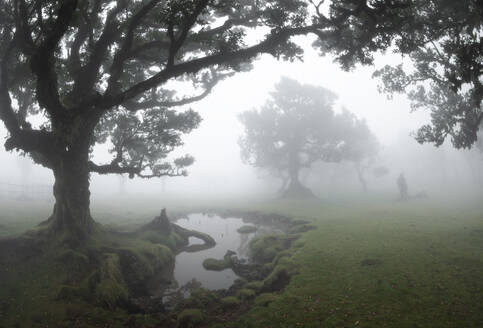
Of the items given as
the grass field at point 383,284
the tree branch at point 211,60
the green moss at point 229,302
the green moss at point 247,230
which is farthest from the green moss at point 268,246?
the tree branch at point 211,60

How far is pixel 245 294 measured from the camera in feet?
40.4

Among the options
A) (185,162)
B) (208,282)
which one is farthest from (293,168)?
(208,282)

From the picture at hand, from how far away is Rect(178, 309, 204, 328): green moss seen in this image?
1009cm

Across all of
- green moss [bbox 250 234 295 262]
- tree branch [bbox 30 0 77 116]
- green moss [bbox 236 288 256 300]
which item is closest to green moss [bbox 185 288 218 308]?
green moss [bbox 236 288 256 300]

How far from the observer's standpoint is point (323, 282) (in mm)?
12078

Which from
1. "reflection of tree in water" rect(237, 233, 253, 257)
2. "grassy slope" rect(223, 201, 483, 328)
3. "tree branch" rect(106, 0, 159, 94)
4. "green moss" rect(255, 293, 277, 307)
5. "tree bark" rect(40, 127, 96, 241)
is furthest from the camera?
"reflection of tree in water" rect(237, 233, 253, 257)

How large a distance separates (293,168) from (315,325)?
47642mm

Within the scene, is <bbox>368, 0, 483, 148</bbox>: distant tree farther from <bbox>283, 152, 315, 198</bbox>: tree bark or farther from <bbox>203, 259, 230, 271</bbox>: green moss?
<bbox>283, 152, 315, 198</bbox>: tree bark

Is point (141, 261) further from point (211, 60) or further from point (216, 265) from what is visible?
point (211, 60)

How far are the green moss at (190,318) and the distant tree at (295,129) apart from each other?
146 ft

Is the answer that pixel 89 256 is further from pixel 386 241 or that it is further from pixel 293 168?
pixel 293 168

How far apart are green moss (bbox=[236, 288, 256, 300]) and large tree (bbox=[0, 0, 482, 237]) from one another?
33.3ft

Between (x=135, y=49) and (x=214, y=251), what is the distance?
48.8 ft

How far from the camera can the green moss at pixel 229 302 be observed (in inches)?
454
